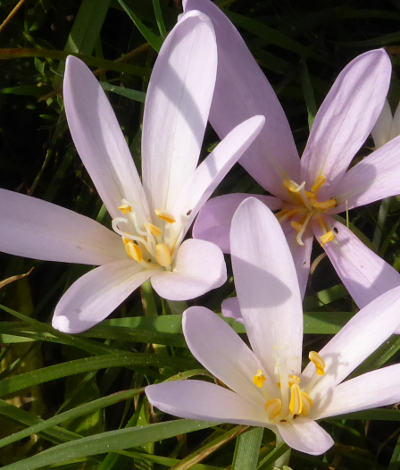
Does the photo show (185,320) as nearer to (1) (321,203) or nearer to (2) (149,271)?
(2) (149,271)

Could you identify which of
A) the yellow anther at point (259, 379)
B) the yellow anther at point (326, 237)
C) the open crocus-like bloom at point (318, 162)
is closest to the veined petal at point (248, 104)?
the open crocus-like bloom at point (318, 162)

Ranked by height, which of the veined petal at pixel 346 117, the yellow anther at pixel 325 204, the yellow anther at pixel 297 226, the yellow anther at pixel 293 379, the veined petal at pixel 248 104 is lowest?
the yellow anther at pixel 293 379

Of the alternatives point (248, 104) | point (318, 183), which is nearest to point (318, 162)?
point (318, 183)

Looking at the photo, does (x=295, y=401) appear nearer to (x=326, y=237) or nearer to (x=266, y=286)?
(x=266, y=286)

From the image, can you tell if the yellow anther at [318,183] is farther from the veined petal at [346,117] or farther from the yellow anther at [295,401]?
the yellow anther at [295,401]

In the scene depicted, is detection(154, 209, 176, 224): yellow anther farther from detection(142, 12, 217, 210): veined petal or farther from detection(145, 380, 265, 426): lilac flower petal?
detection(145, 380, 265, 426): lilac flower petal

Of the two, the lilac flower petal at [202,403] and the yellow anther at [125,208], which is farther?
the yellow anther at [125,208]
